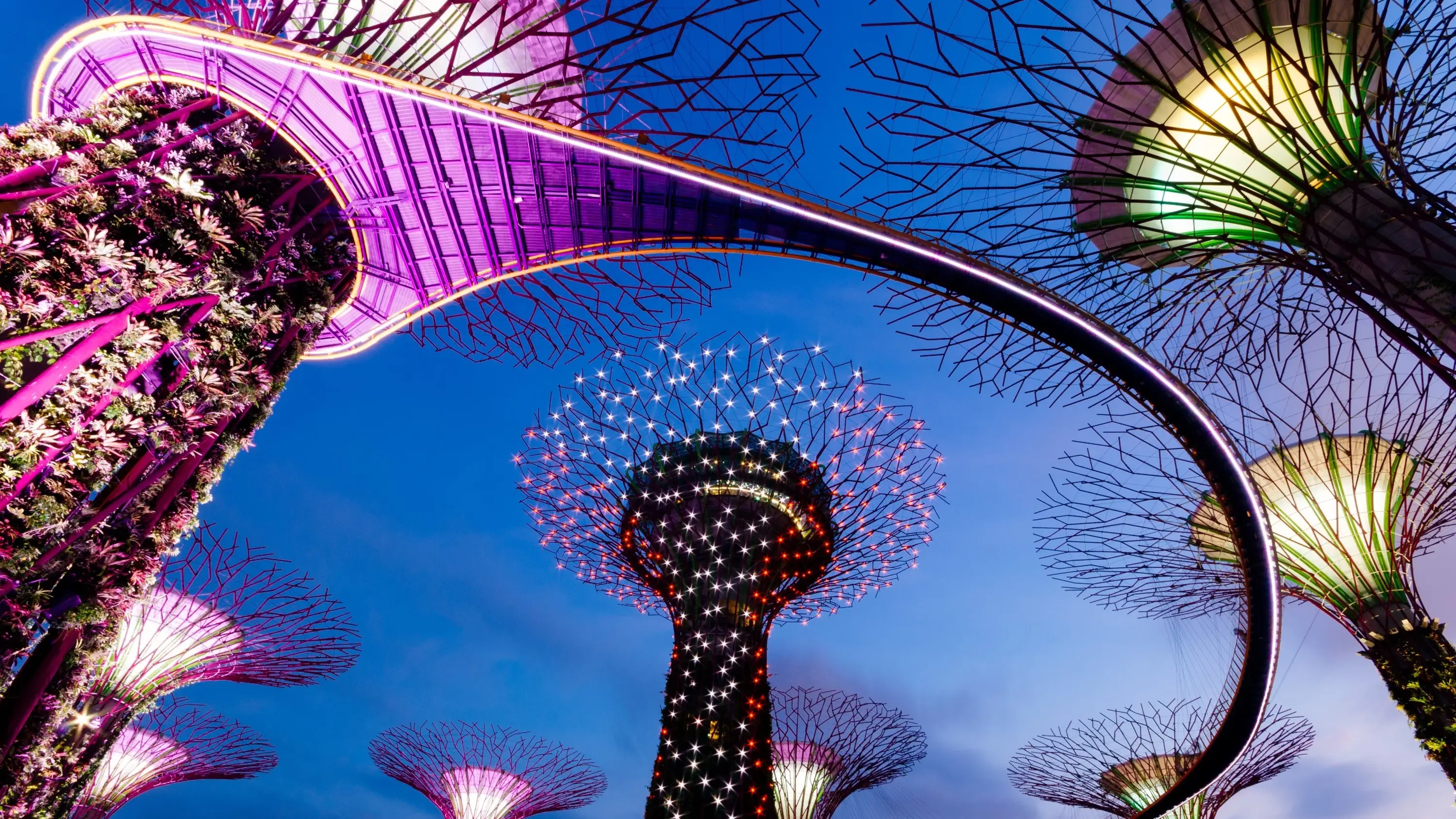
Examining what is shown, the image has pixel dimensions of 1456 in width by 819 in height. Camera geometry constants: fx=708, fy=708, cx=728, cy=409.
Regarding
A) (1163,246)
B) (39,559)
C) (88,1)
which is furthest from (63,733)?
(1163,246)

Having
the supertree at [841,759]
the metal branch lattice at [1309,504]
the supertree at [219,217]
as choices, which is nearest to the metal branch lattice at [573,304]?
A: the supertree at [219,217]

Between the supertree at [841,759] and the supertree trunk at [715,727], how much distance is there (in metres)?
8.07

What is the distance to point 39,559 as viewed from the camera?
5.50m

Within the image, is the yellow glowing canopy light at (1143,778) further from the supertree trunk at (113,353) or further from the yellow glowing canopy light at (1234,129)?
the supertree trunk at (113,353)

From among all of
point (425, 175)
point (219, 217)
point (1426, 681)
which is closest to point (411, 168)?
point (425, 175)

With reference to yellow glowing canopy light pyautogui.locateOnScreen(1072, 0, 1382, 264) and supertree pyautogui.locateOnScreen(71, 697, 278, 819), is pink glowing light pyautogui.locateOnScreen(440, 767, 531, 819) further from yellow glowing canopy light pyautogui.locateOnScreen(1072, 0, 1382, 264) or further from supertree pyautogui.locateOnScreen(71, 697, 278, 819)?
yellow glowing canopy light pyautogui.locateOnScreen(1072, 0, 1382, 264)

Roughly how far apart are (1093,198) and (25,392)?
10.0 metres

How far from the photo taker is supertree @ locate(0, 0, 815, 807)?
5570 mm

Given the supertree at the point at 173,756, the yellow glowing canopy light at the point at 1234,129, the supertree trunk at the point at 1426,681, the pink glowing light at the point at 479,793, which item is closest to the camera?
the yellow glowing canopy light at the point at 1234,129

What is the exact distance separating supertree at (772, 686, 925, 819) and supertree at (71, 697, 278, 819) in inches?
519

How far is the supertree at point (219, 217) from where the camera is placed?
5570 mm

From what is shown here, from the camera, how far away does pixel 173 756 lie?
16422 mm

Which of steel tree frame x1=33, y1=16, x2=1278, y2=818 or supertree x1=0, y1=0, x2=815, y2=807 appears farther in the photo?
steel tree frame x1=33, y1=16, x2=1278, y2=818

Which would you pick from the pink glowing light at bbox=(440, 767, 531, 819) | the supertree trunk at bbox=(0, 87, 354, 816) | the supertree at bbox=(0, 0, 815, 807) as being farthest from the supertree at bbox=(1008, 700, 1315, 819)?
the supertree trunk at bbox=(0, 87, 354, 816)
